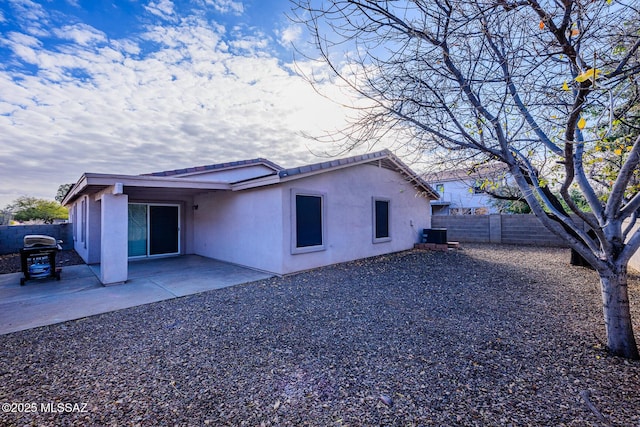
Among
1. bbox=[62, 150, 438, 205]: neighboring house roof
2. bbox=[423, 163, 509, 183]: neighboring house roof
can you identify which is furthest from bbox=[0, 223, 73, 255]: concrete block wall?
bbox=[423, 163, 509, 183]: neighboring house roof

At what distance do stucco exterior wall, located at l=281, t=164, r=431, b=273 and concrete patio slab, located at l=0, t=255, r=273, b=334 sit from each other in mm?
1580

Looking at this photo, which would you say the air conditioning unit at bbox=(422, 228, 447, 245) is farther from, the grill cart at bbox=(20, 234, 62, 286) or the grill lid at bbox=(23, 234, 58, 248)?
the grill lid at bbox=(23, 234, 58, 248)

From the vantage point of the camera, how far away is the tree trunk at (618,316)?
→ 304 cm

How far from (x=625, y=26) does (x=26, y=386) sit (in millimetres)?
7667

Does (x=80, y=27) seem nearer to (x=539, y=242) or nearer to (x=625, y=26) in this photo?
(x=625, y=26)

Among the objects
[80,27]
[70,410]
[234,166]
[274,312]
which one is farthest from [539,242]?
[80,27]

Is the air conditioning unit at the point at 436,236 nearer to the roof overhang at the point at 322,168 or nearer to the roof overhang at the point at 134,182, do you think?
the roof overhang at the point at 322,168

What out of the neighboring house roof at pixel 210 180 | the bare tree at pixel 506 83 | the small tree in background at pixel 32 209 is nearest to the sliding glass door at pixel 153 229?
the neighboring house roof at pixel 210 180

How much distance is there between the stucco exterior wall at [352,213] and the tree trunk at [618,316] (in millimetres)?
4992

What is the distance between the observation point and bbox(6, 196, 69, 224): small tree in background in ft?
76.5

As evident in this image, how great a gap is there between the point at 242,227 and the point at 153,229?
454 centimetres

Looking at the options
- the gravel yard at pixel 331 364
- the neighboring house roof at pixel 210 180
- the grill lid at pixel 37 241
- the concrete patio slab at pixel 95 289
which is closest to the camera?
the gravel yard at pixel 331 364

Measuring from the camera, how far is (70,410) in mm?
2334

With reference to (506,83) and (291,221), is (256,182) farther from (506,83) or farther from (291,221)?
(506,83)
